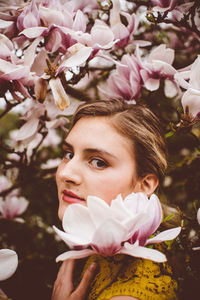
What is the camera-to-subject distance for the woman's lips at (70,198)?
1.06 m

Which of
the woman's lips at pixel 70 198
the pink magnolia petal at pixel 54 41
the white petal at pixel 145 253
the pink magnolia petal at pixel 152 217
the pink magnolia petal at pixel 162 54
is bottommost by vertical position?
the woman's lips at pixel 70 198

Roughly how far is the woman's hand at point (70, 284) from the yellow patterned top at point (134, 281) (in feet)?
0.13

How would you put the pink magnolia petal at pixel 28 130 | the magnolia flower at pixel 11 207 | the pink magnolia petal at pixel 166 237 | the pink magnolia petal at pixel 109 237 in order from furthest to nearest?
the magnolia flower at pixel 11 207 → the pink magnolia petal at pixel 28 130 → the pink magnolia petal at pixel 166 237 → the pink magnolia petal at pixel 109 237

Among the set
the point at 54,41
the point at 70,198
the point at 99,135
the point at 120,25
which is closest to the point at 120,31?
the point at 120,25

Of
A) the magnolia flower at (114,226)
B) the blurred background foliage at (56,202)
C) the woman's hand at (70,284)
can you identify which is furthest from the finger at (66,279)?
the magnolia flower at (114,226)

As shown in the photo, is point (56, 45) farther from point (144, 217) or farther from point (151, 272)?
point (151, 272)

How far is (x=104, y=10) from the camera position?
1.28m

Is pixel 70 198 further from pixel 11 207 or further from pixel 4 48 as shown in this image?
pixel 11 207

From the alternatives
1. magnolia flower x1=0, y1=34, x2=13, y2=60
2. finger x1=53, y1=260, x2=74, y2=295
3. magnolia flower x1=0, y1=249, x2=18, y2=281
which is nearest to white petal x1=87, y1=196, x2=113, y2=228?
magnolia flower x1=0, y1=249, x2=18, y2=281

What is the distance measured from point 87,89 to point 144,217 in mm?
1550

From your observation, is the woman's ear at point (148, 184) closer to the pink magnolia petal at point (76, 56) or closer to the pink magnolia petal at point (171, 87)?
the pink magnolia petal at point (171, 87)

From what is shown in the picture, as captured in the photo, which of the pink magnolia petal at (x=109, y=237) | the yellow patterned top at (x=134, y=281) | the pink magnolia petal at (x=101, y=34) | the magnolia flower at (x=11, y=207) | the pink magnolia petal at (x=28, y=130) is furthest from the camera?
the magnolia flower at (x=11, y=207)

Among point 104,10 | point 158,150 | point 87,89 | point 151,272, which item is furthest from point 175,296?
point 87,89

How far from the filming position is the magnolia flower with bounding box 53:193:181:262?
2.42 ft
